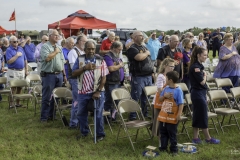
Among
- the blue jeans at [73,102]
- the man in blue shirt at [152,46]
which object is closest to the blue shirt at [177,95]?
the blue jeans at [73,102]

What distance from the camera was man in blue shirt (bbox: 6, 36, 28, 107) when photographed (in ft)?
29.6

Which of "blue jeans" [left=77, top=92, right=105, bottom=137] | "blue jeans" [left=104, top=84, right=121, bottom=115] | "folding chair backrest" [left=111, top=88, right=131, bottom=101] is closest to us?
"blue jeans" [left=77, top=92, right=105, bottom=137]

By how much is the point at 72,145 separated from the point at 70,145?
3cm

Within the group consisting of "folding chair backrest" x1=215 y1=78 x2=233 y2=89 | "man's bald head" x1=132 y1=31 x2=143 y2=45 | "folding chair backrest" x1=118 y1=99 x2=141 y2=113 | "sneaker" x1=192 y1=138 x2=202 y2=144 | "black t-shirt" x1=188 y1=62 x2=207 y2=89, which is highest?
"man's bald head" x1=132 y1=31 x2=143 y2=45

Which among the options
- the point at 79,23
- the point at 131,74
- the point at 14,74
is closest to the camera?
the point at 131,74

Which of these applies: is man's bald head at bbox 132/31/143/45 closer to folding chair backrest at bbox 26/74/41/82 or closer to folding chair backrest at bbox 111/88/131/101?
folding chair backrest at bbox 111/88/131/101

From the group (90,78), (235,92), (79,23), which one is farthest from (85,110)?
(79,23)

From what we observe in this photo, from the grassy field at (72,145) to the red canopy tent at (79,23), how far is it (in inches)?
357

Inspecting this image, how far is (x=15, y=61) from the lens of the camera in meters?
9.11

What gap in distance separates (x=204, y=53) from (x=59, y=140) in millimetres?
2776

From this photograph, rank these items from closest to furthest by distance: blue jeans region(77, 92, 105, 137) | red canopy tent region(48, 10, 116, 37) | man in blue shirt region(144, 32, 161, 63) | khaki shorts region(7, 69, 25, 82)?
blue jeans region(77, 92, 105, 137)
khaki shorts region(7, 69, 25, 82)
man in blue shirt region(144, 32, 161, 63)
red canopy tent region(48, 10, 116, 37)

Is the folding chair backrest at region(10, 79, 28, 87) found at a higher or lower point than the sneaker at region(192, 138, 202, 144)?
higher

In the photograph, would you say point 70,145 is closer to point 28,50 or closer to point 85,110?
point 85,110

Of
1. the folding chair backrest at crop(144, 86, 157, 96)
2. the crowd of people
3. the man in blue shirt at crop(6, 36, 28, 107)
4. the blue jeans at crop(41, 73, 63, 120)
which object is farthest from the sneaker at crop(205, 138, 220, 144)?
the man in blue shirt at crop(6, 36, 28, 107)
